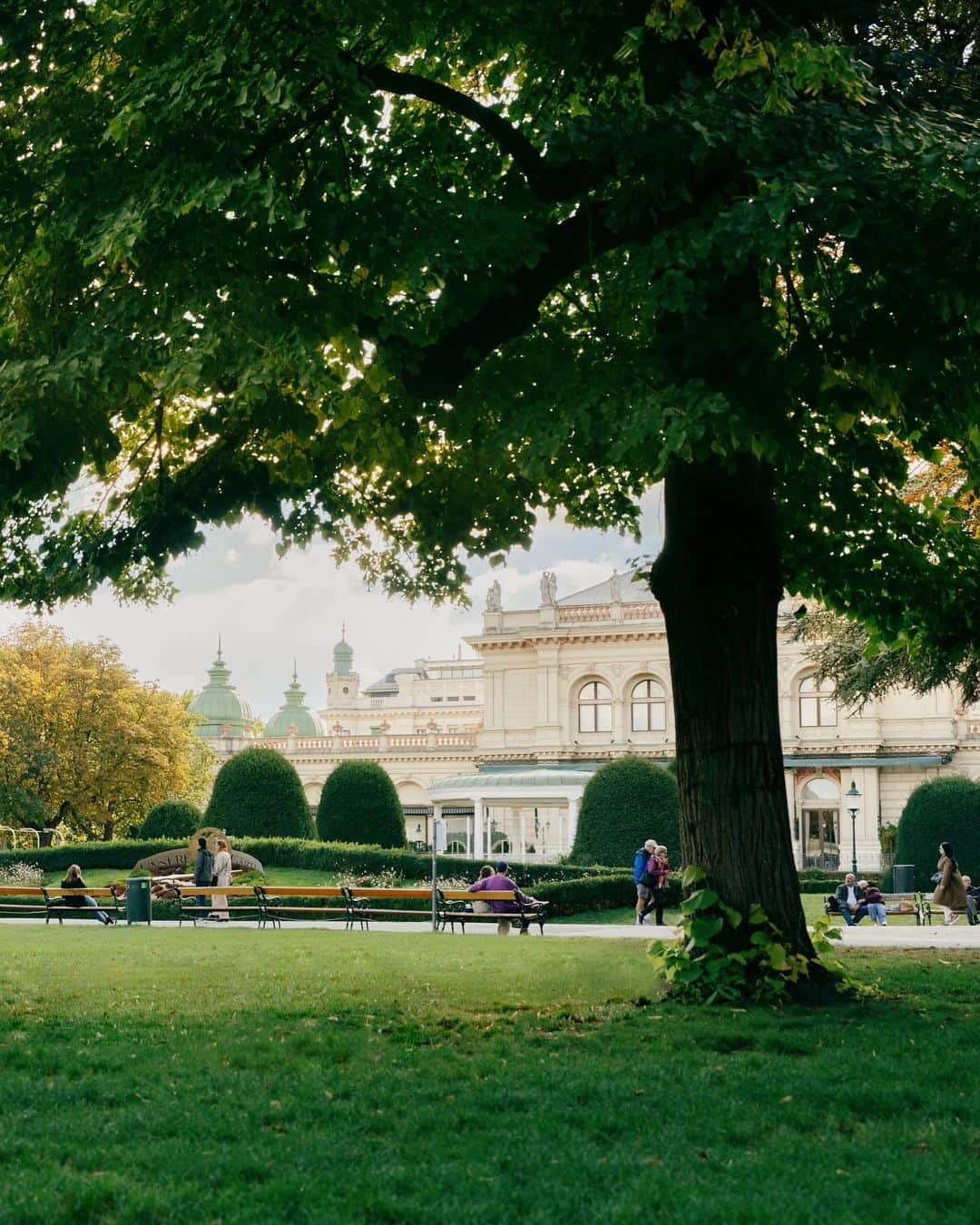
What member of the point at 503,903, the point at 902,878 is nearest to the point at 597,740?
the point at 902,878

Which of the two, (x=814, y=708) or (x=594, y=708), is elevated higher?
(x=594, y=708)

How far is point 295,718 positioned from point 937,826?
3936 inches

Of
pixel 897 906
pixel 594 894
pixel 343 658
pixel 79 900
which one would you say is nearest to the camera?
pixel 79 900

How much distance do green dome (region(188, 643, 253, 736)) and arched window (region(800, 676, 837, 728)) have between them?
5831 cm

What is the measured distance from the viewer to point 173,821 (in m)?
41.6

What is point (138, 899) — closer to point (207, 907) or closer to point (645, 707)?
point (207, 907)

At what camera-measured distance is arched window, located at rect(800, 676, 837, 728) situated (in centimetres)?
6319

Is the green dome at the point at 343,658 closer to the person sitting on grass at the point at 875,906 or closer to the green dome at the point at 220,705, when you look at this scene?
the green dome at the point at 220,705

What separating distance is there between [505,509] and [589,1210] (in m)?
8.40

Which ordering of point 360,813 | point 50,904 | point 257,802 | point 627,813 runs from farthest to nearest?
point 257,802
point 360,813
point 627,813
point 50,904

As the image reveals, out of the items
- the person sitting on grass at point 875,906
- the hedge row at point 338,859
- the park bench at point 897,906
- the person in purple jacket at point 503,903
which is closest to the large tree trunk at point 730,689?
the person in purple jacket at point 503,903

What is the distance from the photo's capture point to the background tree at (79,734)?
45281 mm

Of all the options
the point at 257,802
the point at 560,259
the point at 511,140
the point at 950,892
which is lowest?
the point at 950,892

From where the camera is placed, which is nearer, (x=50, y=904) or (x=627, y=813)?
(x=50, y=904)
